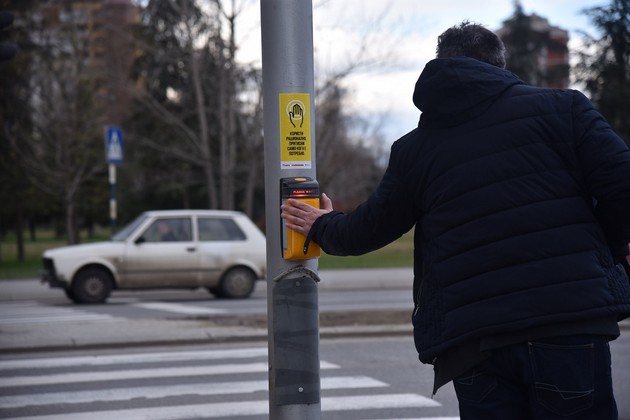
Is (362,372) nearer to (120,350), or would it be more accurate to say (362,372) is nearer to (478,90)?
(120,350)

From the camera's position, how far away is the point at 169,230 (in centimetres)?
1773

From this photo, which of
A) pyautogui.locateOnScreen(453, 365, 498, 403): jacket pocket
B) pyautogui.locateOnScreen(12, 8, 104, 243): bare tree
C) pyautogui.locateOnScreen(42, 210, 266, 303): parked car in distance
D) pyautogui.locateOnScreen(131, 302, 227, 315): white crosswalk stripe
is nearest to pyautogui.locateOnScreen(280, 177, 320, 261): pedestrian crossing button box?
pyautogui.locateOnScreen(453, 365, 498, 403): jacket pocket

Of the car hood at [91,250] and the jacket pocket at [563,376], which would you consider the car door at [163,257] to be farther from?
the jacket pocket at [563,376]

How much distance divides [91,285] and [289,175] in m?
13.6

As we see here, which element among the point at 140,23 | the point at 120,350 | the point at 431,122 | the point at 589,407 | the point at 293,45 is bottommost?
the point at 120,350

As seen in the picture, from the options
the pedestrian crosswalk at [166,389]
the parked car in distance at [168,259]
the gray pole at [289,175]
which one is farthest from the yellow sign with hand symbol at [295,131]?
the parked car in distance at [168,259]

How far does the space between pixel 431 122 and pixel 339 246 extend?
1.89ft

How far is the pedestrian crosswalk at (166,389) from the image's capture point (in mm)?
7230


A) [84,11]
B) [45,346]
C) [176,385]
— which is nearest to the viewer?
[176,385]

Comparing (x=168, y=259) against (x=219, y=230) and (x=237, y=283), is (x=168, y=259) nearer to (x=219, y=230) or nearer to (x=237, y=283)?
(x=219, y=230)

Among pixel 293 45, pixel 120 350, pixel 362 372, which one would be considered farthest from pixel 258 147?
pixel 293 45

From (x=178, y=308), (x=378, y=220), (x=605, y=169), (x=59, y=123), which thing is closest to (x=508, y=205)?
(x=605, y=169)

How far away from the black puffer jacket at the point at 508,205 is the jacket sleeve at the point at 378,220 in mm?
40

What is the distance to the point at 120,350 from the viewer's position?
1073 centimetres
